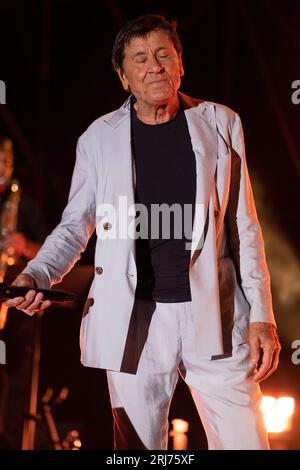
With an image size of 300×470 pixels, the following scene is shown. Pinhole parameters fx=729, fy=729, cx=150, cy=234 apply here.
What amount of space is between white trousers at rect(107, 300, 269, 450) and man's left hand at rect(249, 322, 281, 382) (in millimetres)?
52

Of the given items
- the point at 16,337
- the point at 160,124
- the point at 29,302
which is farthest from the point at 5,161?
the point at 29,302

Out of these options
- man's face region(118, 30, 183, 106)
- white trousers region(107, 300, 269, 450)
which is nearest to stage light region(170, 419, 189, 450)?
white trousers region(107, 300, 269, 450)

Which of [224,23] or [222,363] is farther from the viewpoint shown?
[224,23]

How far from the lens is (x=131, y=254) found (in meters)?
2.46

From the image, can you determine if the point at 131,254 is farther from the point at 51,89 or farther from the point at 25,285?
the point at 51,89

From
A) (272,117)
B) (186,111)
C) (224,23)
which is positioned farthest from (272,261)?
(186,111)

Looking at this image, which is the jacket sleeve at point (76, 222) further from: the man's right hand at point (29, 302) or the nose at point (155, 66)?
the nose at point (155, 66)

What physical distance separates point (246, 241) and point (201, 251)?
18 centimetres

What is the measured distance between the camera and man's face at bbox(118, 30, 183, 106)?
2547 mm

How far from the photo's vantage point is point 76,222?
2.65 meters

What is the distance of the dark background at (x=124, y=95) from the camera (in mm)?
5359

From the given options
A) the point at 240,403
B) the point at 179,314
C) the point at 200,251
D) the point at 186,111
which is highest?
the point at 186,111

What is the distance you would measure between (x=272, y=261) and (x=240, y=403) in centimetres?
336

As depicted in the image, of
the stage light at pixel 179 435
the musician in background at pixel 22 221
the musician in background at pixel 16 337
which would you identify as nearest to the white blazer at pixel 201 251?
the musician in background at pixel 22 221
